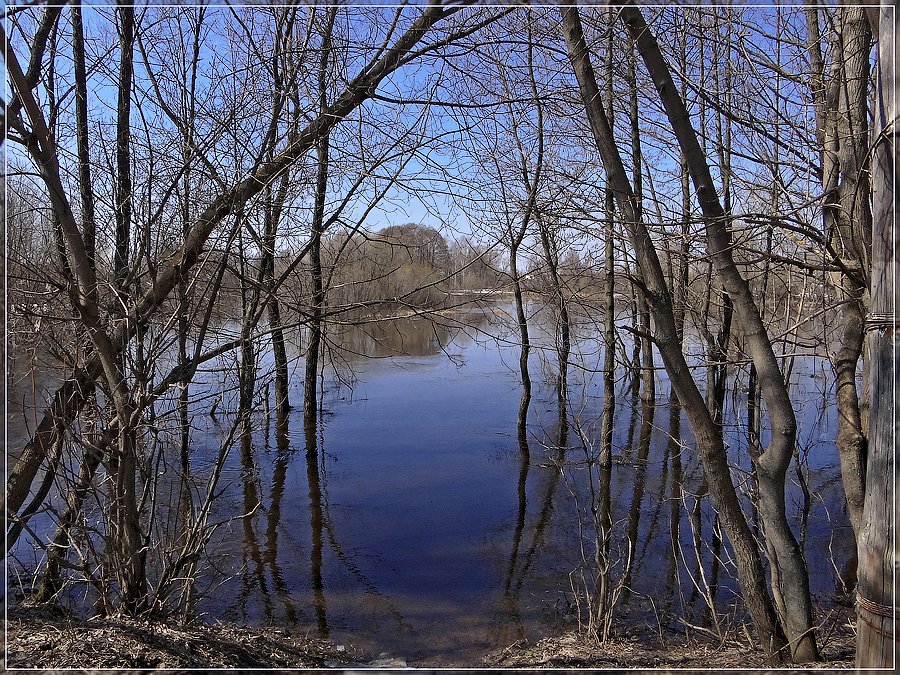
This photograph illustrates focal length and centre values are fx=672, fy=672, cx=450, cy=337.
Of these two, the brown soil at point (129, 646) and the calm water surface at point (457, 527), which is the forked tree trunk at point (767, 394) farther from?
the brown soil at point (129, 646)

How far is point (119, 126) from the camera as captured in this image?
509 cm

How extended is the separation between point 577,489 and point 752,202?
21.1 ft

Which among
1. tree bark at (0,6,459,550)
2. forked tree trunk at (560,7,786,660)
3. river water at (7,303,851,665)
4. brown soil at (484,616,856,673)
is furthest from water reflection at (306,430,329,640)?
forked tree trunk at (560,7,786,660)

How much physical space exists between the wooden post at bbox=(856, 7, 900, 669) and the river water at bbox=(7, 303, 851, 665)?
218cm

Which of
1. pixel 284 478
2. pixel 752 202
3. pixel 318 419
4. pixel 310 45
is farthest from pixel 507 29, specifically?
pixel 318 419

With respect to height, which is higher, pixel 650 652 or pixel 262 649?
pixel 262 649

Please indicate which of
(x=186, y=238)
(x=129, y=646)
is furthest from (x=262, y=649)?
(x=186, y=238)

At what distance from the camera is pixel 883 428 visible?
2295 millimetres

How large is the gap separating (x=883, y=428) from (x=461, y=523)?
7650mm

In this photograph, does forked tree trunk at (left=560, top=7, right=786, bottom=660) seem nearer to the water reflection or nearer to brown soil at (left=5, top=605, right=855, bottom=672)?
brown soil at (left=5, top=605, right=855, bottom=672)

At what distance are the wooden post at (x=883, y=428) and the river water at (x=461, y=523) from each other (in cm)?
218

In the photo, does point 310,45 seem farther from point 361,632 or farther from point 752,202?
point 361,632

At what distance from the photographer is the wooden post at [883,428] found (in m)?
2.23

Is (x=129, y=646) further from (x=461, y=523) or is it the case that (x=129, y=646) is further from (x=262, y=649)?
(x=461, y=523)
